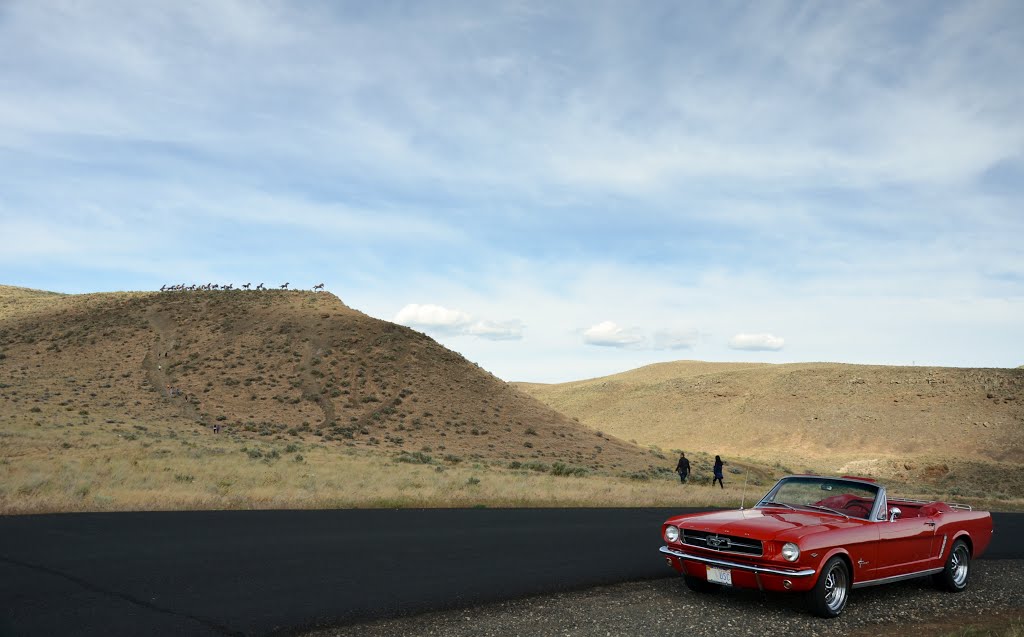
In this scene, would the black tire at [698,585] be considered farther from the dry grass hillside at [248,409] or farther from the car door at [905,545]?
the dry grass hillside at [248,409]

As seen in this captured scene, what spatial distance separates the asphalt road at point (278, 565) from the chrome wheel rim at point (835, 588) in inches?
104

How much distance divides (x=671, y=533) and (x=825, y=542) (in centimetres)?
172

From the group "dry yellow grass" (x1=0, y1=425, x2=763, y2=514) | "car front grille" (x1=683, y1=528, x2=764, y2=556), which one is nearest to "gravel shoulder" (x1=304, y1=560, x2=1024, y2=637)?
"car front grille" (x1=683, y1=528, x2=764, y2=556)

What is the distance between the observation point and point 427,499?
19281 millimetres

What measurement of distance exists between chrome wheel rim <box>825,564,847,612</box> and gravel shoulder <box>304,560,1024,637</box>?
151 mm

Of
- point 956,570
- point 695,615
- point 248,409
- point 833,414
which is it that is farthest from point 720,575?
point 833,414

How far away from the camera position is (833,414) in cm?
7956

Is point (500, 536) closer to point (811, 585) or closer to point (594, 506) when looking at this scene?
point (811, 585)

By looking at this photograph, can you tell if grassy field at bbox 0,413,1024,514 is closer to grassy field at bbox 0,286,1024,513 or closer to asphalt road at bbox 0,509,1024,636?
grassy field at bbox 0,286,1024,513

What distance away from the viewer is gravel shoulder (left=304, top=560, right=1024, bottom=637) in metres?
7.12

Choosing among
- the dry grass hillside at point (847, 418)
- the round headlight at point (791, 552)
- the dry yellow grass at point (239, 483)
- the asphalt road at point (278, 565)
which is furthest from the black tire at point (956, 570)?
the dry grass hillside at point (847, 418)

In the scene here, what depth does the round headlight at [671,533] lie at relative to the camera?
8750 mm

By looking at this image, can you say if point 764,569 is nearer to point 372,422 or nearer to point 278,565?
Answer: point 278,565

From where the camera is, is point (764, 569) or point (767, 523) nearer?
point (764, 569)
